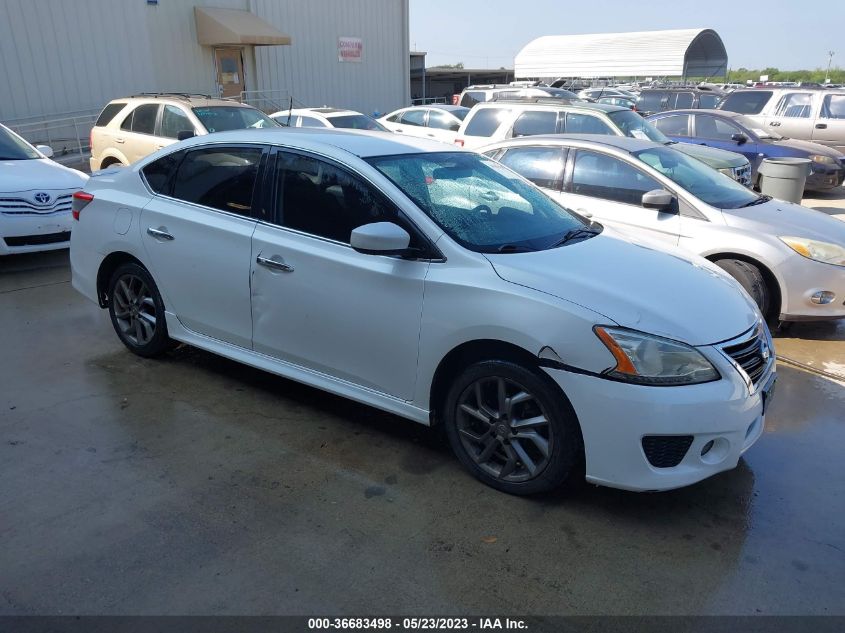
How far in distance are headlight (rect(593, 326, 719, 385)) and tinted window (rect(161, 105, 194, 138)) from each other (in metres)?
8.93

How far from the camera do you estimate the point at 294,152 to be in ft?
13.1

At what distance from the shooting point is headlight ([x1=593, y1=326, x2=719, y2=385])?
2932mm

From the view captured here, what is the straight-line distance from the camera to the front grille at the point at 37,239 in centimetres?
730

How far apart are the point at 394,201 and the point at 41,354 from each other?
324 centimetres

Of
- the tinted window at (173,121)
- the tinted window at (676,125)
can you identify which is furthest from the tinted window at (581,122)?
the tinted window at (173,121)

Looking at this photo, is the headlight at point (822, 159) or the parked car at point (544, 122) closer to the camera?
the parked car at point (544, 122)

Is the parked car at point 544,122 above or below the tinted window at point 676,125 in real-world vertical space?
above

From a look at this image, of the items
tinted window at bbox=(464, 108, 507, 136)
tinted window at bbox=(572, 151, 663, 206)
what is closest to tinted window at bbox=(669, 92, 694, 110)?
tinted window at bbox=(464, 108, 507, 136)

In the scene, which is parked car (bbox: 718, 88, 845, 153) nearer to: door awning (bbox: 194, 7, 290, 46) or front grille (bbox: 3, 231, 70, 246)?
door awning (bbox: 194, 7, 290, 46)

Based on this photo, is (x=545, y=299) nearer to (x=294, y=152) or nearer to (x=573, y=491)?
(x=573, y=491)

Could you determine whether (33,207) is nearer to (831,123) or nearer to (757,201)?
(757,201)

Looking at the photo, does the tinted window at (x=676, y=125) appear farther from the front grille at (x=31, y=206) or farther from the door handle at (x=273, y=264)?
the door handle at (x=273, y=264)

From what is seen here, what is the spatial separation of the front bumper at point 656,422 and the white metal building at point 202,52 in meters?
15.9

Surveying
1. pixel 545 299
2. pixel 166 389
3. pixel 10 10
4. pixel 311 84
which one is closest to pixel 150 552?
pixel 166 389
